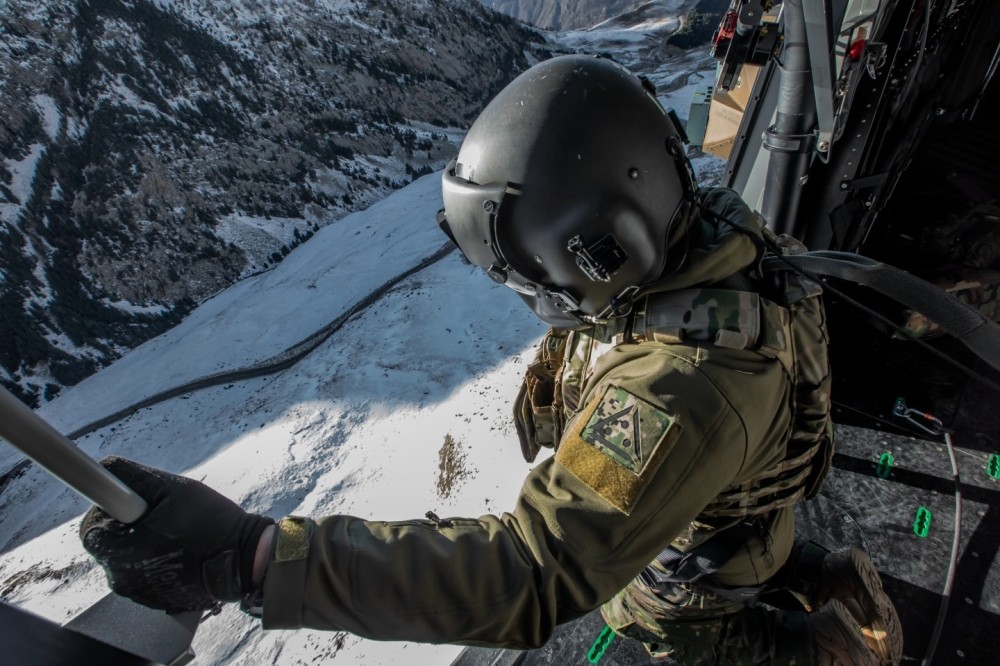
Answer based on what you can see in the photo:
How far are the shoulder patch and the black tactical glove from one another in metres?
0.84

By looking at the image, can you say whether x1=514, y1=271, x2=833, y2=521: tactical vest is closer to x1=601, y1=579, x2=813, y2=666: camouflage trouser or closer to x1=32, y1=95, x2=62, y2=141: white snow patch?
x1=601, y1=579, x2=813, y2=666: camouflage trouser

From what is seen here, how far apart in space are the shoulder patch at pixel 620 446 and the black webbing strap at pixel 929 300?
77 centimetres

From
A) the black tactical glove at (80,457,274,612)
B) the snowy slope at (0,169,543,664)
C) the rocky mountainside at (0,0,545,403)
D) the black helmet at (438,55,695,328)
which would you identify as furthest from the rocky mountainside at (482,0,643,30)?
the black tactical glove at (80,457,274,612)

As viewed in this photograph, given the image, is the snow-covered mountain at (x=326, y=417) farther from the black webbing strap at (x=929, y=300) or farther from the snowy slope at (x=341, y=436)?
the black webbing strap at (x=929, y=300)

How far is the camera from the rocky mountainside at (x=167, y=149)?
18.6 meters

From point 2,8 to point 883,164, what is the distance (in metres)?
30.8

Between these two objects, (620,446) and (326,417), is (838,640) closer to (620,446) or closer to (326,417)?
(620,446)

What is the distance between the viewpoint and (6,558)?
24.0 feet

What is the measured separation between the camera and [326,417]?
7.52 meters

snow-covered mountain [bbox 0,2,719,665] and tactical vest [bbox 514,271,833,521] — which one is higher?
tactical vest [bbox 514,271,833,521]

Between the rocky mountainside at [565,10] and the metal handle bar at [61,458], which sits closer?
the metal handle bar at [61,458]

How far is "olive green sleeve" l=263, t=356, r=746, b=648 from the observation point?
119 cm

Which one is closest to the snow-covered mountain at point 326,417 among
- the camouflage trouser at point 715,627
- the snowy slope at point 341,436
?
the snowy slope at point 341,436

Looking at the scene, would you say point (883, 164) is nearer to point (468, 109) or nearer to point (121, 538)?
point (121, 538)
